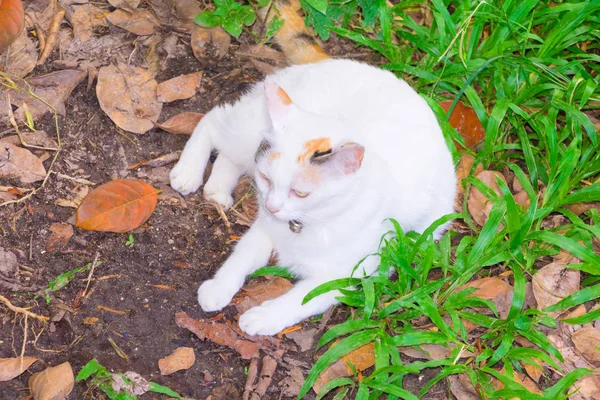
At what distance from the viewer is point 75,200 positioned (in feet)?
10.8

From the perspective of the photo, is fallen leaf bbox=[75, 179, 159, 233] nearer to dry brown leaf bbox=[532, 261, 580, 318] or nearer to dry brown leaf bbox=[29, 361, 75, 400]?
dry brown leaf bbox=[29, 361, 75, 400]

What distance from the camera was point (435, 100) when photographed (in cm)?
383

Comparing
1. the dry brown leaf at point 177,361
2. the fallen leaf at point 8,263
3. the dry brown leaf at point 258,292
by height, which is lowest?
the dry brown leaf at point 258,292

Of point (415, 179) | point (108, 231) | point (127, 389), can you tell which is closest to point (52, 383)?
point (127, 389)

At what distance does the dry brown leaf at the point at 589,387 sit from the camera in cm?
294

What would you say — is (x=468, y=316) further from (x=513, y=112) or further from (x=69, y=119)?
(x=69, y=119)

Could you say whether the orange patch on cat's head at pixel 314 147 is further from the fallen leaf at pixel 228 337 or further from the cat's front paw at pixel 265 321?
the fallen leaf at pixel 228 337

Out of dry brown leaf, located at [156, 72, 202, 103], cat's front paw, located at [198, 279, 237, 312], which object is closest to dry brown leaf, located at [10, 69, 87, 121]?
dry brown leaf, located at [156, 72, 202, 103]

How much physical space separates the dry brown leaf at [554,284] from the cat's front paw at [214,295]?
1469 mm

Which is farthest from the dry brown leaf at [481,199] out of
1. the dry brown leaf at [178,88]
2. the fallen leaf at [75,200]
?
the fallen leaf at [75,200]

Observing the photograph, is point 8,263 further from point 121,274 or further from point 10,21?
point 10,21

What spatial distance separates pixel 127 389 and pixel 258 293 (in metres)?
0.81

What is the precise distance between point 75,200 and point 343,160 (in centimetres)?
152

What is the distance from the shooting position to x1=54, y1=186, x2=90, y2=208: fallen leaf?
10.7ft
